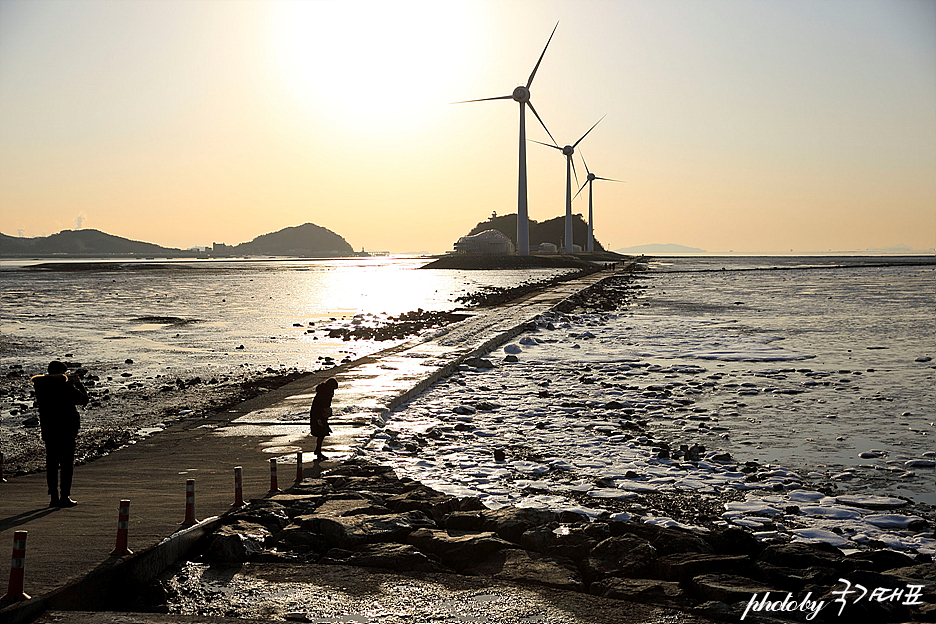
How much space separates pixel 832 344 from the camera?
29719mm

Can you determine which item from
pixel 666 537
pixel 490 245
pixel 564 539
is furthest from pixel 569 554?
pixel 490 245

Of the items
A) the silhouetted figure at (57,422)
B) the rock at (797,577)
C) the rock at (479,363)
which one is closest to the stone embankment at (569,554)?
the rock at (797,577)

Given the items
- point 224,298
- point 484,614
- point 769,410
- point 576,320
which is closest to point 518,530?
point 484,614

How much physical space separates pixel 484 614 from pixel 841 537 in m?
4.63

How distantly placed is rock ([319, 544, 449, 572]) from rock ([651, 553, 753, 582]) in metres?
2.07

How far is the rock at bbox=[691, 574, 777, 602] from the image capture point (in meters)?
7.16

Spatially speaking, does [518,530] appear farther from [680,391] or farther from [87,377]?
[87,377]

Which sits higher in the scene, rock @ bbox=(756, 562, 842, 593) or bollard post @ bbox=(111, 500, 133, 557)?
bollard post @ bbox=(111, 500, 133, 557)

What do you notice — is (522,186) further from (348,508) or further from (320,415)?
(348,508)

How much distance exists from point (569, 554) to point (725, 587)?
5.46 feet

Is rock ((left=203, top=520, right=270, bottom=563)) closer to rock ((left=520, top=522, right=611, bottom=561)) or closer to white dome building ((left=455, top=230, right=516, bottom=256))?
rock ((left=520, top=522, right=611, bottom=561))

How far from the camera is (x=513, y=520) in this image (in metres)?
9.12

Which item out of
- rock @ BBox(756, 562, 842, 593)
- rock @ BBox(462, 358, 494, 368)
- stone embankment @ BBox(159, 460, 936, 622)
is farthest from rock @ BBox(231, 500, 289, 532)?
rock @ BBox(462, 358, 494, 368)

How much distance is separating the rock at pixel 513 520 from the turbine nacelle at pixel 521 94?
107883mm
